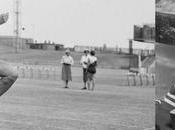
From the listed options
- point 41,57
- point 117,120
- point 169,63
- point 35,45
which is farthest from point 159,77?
point 35,45

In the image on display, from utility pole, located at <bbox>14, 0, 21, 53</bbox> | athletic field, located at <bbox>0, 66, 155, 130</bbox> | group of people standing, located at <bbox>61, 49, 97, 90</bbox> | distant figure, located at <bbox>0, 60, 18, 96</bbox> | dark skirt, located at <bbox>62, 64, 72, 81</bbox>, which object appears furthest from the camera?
utility pole, located at <bbox>14, 0, 21, 53</bbox>

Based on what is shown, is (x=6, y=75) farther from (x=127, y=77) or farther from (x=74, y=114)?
(x=127, y=77)

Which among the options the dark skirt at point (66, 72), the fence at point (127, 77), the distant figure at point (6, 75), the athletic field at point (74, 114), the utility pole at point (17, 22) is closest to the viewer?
the distant figure at point (6, 75)

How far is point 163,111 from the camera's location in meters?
5.81

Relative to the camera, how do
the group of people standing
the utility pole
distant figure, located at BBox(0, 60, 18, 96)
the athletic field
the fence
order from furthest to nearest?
the utility pole
the fence
the group of people standing
the athletic field
distant figure, located at BBox(0, 60, 18, 96)

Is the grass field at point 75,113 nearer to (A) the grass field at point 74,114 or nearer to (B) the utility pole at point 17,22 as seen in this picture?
(A) the grass field at point 74,114

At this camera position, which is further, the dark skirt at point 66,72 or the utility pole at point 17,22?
the utility pole at point 17,22

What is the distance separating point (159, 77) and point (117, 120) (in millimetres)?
4433

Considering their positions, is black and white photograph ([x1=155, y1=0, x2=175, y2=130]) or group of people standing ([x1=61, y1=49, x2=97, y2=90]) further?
Answer: group of people standing ([x1=61, y1=49, x2=97, y2=90])

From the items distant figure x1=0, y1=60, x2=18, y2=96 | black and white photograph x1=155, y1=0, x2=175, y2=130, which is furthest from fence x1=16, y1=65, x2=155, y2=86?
black and white photograph x1=155, y1=0, x2=175, y2=130

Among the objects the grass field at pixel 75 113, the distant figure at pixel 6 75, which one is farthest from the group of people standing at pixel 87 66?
the distant figure at pixel 6 75

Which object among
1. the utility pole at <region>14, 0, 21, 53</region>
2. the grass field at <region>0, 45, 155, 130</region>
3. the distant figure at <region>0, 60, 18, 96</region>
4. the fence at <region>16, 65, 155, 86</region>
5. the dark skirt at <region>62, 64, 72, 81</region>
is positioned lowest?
the fence at <region>16, 65, 155, 86</region>

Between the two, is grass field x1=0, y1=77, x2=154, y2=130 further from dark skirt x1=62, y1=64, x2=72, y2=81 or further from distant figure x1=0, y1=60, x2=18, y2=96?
dark skirt x1=62, y1=64, x2=72, y2=81

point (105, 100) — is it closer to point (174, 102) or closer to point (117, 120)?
point (117, 120)
